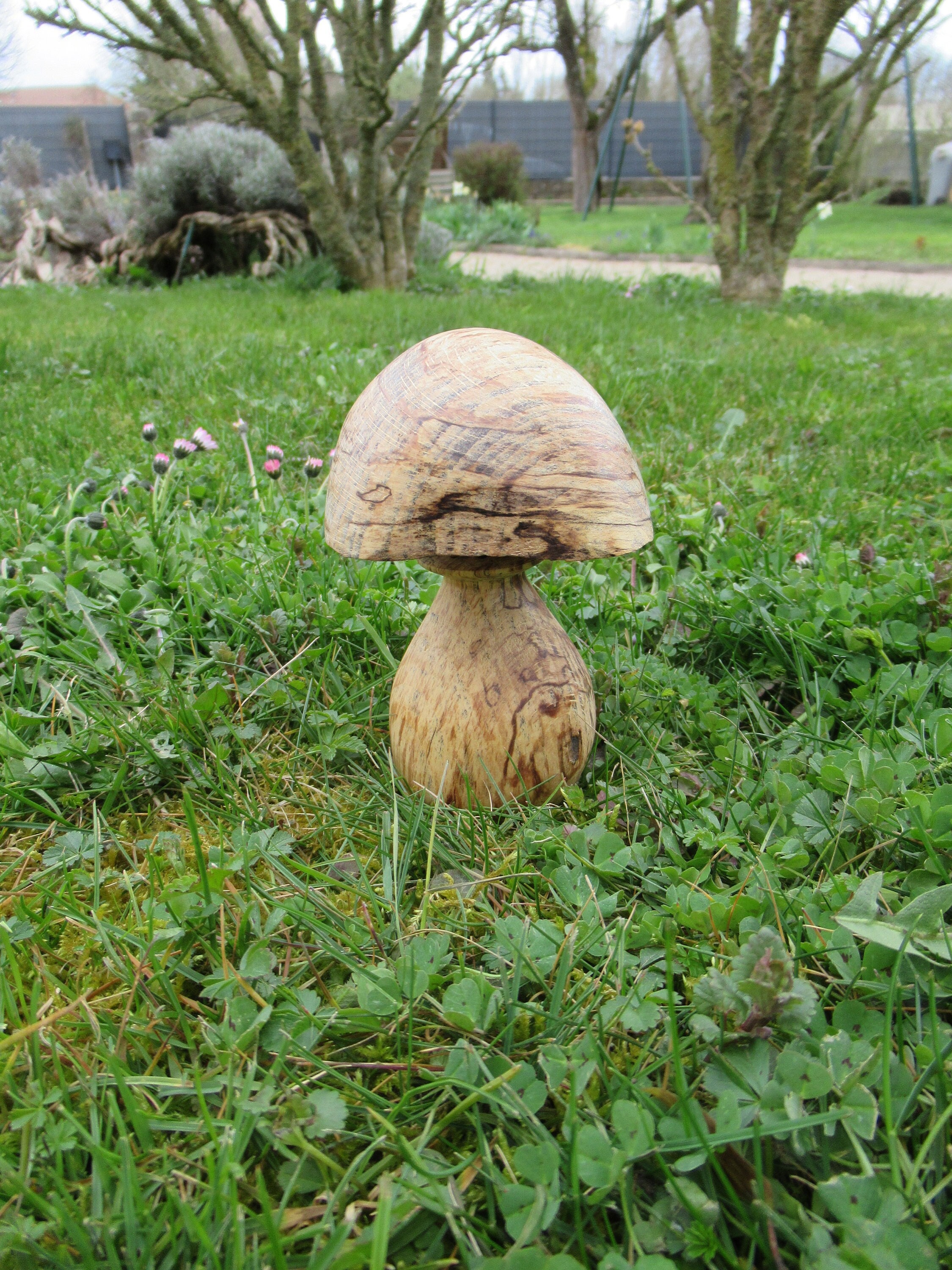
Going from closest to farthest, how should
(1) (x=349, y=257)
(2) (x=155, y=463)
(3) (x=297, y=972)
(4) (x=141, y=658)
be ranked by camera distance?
1. (3) (x=297, y=972)
2. (4) (x=141, y=658)
3. (2) (x=155, y=463)
4. (1) (x=349, y=257)

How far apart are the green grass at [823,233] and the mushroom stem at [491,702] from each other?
1462 centimetres

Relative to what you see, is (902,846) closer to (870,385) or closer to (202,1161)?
(202,1161)

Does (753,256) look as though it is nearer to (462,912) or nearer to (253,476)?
(253,476)

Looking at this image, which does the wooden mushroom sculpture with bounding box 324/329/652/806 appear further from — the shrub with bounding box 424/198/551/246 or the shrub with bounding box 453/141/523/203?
the shrub with bounding box 453/141/523/203

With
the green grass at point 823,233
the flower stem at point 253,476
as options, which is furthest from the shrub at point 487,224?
the flower stem at point 253,476

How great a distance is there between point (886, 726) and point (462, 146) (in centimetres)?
3743

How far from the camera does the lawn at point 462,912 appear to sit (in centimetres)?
110

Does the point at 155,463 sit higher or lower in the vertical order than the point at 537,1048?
higher

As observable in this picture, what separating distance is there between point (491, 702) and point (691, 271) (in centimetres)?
1219

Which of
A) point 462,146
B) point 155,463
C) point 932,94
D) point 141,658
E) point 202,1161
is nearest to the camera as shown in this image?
point 202,1161

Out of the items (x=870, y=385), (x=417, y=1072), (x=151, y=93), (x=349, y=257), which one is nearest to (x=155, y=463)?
(x=417, y=1072)

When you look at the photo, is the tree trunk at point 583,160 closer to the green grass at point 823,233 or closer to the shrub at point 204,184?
the green grass at point 823,233

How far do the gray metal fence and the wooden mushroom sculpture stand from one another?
35867mm

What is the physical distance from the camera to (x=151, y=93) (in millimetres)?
23453
